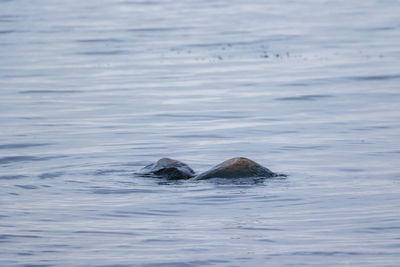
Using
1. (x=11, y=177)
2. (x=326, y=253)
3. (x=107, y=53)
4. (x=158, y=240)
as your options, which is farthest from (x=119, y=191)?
(x=107, y=53)

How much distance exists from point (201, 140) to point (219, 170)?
3127 millimetres

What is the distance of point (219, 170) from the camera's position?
38.3 ft

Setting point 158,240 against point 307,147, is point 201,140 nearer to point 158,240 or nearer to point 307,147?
point 307,147

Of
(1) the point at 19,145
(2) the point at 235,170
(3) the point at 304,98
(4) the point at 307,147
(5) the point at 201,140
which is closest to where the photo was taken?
(2) the point at 235,170

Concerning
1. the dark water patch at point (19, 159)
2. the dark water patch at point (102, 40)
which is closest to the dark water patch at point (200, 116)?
the dark water patch at point (19, 159)

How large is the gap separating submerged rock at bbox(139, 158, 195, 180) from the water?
18cm

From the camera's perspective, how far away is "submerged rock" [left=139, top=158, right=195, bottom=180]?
11844 millimetres

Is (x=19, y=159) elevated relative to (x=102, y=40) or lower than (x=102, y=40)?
lower

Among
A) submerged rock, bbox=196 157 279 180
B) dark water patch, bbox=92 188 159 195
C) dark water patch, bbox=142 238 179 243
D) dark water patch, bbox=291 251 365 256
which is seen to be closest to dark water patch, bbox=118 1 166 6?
submerged rock, bbox=196 157 279 180

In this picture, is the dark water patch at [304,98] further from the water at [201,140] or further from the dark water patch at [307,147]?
the dark water patch at [307,147]

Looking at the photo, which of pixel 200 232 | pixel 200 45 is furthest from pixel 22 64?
pixel 200 232

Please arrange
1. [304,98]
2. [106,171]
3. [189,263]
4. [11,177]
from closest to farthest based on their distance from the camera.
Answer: [189,263] → [11,177] → [106,171] → [304,98]

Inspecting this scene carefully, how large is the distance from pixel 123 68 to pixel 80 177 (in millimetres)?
11111

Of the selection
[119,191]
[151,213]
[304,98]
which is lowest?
[151,213]
